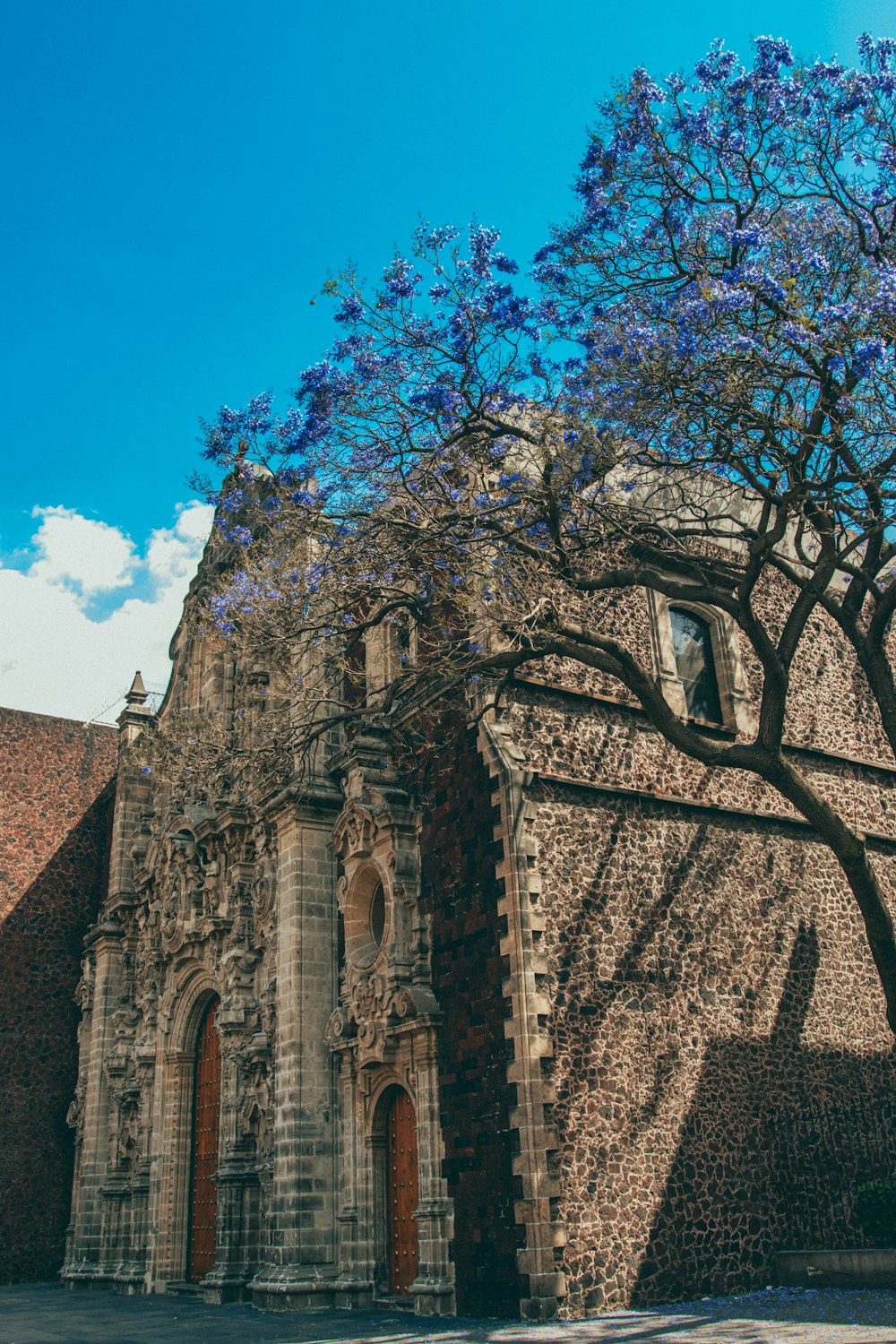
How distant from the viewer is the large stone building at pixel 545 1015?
13.0 m

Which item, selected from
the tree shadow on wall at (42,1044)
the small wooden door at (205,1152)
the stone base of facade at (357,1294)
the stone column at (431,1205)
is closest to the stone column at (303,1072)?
the stone base of facade at (357,1294)

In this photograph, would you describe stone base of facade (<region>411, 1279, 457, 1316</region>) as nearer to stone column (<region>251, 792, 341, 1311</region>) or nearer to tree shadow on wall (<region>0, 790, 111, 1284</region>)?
stone column (<region>251, 792, 341, 1311</region>)

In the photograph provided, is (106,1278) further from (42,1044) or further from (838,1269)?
(838,1269)

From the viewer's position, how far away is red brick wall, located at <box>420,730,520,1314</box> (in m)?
12.6

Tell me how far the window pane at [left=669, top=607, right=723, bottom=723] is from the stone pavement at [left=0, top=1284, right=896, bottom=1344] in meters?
7.48

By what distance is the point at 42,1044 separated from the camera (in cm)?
2417

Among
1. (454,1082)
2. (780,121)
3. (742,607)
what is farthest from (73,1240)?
(780,121)

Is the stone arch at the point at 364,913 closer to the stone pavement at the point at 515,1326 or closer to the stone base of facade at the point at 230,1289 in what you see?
the stone pavement at the point at 515,1326

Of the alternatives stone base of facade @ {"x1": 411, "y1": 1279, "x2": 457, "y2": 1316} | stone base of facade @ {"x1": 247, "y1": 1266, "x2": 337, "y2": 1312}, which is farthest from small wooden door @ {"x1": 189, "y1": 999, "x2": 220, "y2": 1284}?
stone base of facade @ {"x1": 411, "y1": 1279, "x2": 457, "y2": 1316}

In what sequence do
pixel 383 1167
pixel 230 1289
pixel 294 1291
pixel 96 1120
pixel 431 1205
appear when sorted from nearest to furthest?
pixel 431 1205 → pixel 294 1291 → pixel 383 1167 → pixel 230 1289 → pixel 96 1120

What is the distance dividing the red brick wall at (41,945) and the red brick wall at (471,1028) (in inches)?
508

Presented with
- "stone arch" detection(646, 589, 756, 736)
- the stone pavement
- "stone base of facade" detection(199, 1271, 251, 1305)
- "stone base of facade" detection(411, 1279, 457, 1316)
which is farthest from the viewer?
"stone arch" detection(646, 589, 756, 736)

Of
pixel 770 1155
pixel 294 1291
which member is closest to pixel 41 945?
pixel 294 1291

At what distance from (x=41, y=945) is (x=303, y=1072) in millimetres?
11298
